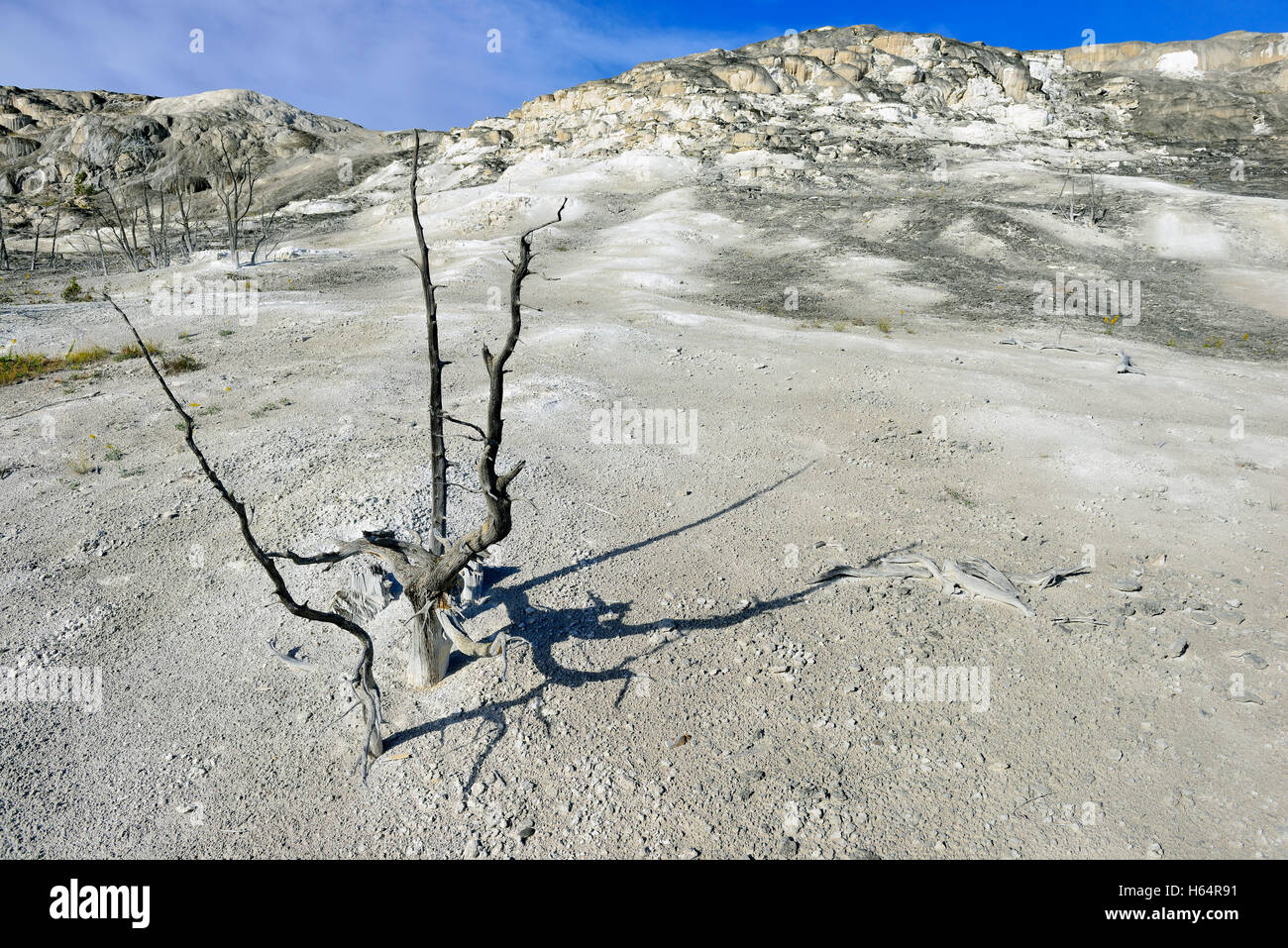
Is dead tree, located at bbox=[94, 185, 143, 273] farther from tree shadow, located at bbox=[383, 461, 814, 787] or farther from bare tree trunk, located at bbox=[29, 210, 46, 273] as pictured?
tree shadow, located at bbox=[383, 461, 814, 787]

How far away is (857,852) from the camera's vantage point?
5098mm

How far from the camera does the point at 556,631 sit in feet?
24.4

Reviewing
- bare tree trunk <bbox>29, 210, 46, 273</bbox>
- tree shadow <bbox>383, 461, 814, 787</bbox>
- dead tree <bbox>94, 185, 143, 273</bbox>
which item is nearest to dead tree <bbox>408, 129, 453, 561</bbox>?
tree shadow <bbox>383, 461, 814, 787</bbox>

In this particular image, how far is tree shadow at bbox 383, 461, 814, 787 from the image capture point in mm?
6145

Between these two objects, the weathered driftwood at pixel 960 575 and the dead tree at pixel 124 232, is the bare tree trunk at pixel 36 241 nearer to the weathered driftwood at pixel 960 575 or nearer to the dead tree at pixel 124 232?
the dead tree at pixel 124 232

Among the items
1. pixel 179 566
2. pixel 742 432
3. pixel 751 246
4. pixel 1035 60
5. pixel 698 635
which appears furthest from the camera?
pixel 1035 60

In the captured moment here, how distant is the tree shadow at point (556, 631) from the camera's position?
614 cm

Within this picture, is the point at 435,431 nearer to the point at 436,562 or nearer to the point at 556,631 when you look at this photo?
the point at 436,562

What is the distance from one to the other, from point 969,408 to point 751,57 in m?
74.2

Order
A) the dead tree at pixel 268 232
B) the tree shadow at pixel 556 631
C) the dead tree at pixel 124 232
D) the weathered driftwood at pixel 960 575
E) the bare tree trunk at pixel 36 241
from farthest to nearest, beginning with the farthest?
1. the dead tree at pixel 268 232
2. the bare tree trunk at pixel 36 241
3. the dead tree at pixel 124 232
4. the weathered driftwood at pixel 960 575
5. the tree shadow at pixel 556 631

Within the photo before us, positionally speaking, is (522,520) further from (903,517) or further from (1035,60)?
(1035,60)

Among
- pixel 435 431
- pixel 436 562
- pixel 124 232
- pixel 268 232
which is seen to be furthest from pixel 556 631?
pixel 268 232

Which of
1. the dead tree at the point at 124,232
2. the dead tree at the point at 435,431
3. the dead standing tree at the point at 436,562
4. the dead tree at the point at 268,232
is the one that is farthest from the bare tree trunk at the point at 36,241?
the dead tree at the point at 435,431

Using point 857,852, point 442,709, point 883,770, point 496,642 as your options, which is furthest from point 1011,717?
point 442,709
